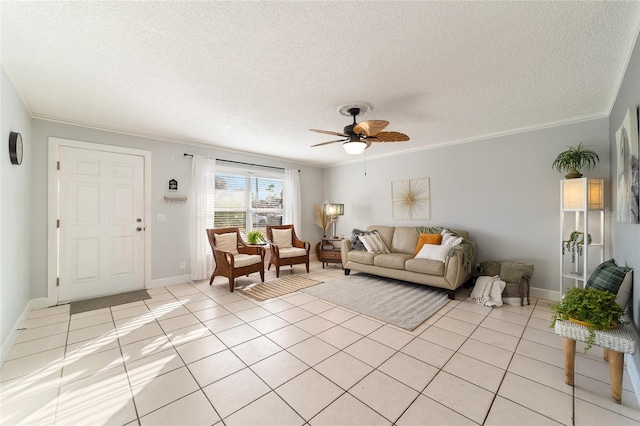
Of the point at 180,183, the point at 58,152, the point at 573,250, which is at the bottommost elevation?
the point at 573,250

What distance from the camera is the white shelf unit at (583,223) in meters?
2.97

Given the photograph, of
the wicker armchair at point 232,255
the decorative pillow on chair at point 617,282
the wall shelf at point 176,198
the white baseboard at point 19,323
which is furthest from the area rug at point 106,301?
the decorative pillow on chair at point 617,282

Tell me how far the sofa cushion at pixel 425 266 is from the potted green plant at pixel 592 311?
5.67 ft

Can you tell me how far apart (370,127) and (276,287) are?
283 centimetres

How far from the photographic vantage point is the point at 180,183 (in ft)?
14.5

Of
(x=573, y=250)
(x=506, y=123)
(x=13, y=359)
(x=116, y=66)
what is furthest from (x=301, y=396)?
(x=506, y=123)

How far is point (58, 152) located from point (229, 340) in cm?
352

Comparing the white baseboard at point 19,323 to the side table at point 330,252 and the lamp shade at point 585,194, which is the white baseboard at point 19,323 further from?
the lamp shade at point 585,194

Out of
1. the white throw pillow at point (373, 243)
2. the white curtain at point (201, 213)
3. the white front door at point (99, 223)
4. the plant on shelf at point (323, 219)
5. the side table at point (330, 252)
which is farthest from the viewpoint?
the plant on shelf at point (323, 219)

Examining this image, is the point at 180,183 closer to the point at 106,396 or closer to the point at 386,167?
the point at 106,396

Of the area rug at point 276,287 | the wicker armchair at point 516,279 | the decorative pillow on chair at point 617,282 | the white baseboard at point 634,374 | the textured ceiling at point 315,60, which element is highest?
the textured ceiling at point 315,60

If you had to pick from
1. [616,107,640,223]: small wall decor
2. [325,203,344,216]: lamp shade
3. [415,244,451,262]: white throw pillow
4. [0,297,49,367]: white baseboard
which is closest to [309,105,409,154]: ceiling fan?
[616,107,640,223]: small wall decor

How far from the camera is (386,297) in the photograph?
3.56m

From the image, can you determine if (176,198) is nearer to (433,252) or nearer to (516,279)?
(433,252)
